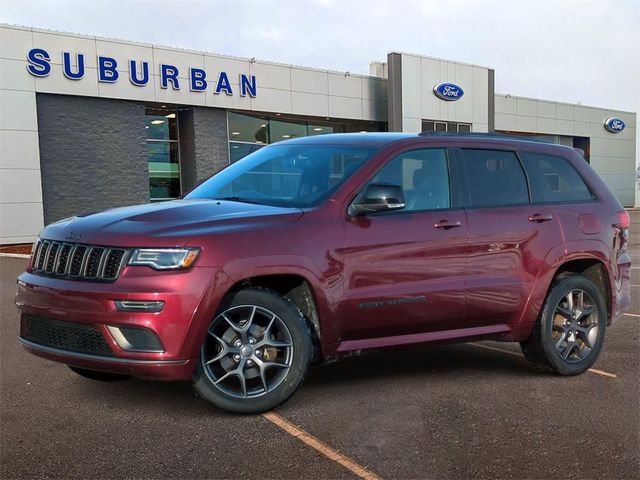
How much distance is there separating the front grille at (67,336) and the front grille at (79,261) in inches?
11.2

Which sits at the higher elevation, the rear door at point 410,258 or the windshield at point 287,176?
the windshield at point 287,176

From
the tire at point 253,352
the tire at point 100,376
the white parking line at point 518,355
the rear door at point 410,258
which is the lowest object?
the white parking line at point 518,355

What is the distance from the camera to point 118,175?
2066 centimetres

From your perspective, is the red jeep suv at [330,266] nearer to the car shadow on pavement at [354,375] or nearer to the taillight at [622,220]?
the taillight at [622,220]

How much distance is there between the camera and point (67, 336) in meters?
3.80

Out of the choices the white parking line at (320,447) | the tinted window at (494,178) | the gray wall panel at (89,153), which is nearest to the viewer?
the white parking line at (320,447)

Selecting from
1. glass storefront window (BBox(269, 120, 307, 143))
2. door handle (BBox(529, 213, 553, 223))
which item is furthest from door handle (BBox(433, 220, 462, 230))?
glass storefront window (BBox(269, 120, 307, 143))

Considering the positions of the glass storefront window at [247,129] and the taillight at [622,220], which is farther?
the glass storefront window at [247,129]

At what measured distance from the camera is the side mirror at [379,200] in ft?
13.8

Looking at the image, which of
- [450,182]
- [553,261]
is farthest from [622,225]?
[450,182]

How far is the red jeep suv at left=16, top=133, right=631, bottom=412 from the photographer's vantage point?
3.68m

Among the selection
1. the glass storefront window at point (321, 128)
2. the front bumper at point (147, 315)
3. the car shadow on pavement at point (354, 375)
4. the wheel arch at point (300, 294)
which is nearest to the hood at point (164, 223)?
the front bumper at point (147, 315)

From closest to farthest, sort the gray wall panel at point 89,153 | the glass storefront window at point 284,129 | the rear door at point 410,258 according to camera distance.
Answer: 1. the rear door at point 410,258
2. the gray wall panel at point 89,153
3. the glass storefront window at point 284,129

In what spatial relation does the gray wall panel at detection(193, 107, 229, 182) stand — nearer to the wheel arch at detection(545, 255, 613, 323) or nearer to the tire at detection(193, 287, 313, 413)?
the wheel arch at detection(545, 255, 613, 323)
